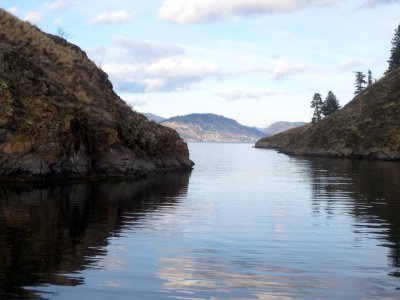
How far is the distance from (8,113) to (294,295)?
35.7 m

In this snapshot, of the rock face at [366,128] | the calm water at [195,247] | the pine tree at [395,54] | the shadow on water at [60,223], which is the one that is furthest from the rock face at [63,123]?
the pine tree at [395,54]

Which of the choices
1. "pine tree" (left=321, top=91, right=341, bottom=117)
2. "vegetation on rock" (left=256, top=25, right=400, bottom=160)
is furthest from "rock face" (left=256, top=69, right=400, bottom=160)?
"pine tree" (left=321, top=91, right=341, bottom=117)

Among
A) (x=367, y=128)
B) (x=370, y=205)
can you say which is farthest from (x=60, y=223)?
(x=367, y=128)

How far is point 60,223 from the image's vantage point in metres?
21.4

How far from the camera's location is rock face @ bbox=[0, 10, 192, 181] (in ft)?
134

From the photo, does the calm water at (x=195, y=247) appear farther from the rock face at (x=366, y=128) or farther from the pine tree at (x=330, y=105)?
the pine tree at (x=330, y=105)

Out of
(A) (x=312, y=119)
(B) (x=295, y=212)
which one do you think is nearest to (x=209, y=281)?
(B) (x=295, y=212)

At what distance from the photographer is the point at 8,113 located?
135ft

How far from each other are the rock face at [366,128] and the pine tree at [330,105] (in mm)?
28082

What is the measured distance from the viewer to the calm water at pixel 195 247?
12180mm

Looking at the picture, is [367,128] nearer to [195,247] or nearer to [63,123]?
[63,123]

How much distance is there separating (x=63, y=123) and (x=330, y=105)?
146873 mm

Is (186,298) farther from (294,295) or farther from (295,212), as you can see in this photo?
(295,212)

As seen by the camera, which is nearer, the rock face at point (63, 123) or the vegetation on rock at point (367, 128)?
the rock face at point (63, 123)
